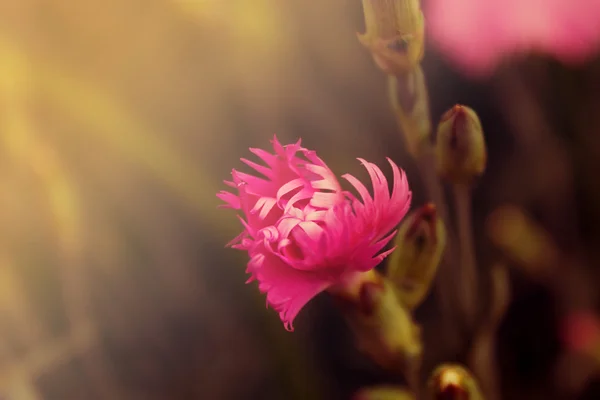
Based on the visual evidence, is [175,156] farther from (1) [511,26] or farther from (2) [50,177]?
(1) [511,26]

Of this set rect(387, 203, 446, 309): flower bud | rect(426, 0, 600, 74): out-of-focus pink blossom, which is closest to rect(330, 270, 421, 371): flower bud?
rect(387, 203, 446, 309): flower bud

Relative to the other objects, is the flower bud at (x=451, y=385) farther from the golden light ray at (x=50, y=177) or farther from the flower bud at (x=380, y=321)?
the golden light ray at (x=50, y=177)

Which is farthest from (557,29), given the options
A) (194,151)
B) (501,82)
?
(194,151)

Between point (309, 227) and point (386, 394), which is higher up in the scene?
point (309, 227)

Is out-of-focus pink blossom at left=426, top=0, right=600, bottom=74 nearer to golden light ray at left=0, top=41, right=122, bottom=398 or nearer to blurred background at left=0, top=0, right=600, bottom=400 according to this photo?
blurred background at left=0, top=0, right=600, bottom=400

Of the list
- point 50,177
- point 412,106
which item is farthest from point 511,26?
point 50,177

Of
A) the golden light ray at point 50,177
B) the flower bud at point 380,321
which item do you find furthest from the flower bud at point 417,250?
the golden light ray at point 50,177
